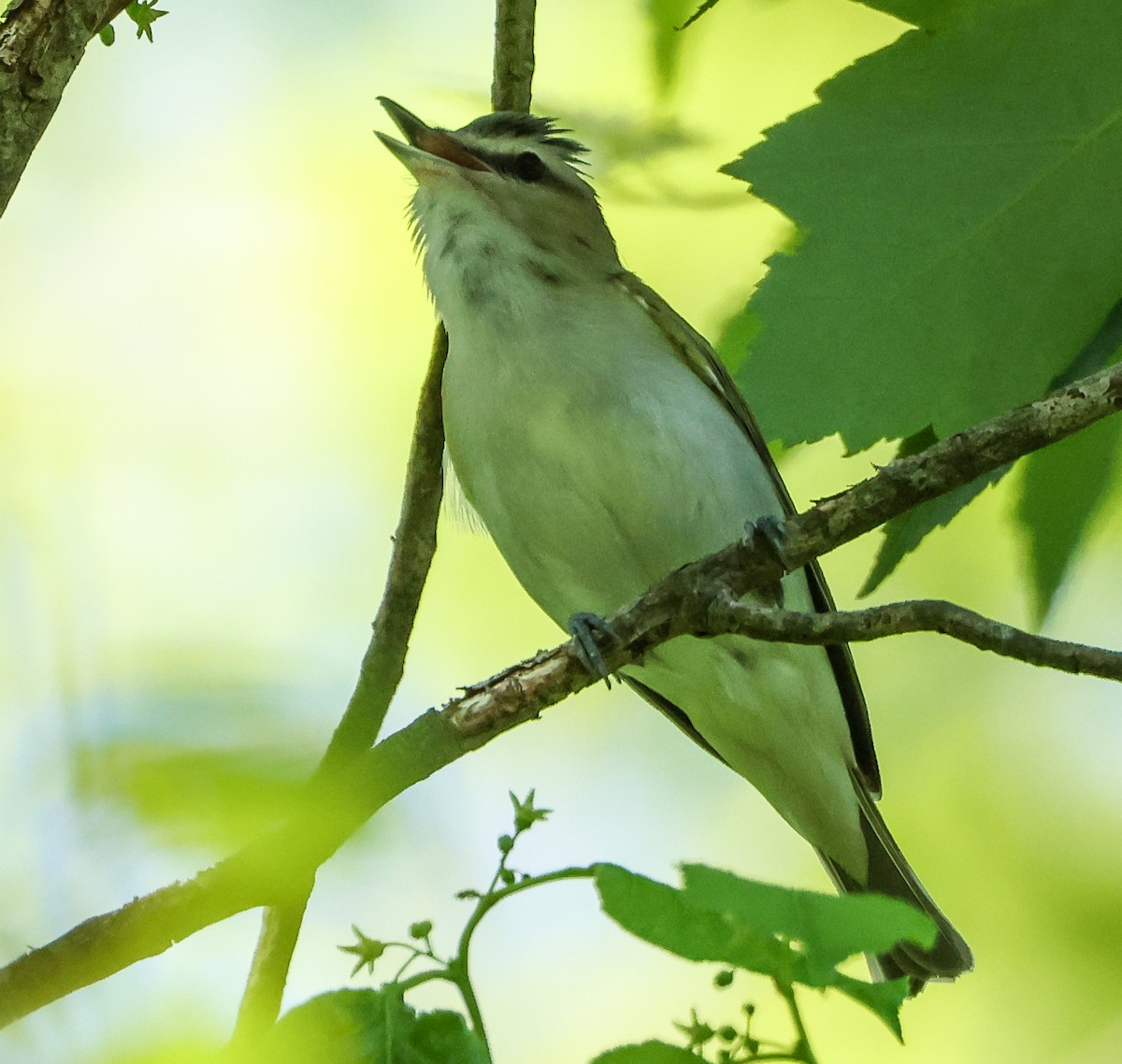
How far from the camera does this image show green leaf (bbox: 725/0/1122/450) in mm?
1966

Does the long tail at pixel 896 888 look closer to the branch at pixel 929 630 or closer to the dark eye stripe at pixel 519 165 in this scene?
the branch at pixel 929 630

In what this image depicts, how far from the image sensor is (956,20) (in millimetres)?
1935

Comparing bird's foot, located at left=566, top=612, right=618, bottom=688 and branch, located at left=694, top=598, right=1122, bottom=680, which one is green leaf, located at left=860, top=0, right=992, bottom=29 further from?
bird's foot, located at left=566, top=612, right=618, bottom=688

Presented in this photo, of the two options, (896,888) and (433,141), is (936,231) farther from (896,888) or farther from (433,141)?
(896,888)

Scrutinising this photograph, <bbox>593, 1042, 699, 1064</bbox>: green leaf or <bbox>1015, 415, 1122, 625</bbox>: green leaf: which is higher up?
<bbox>1015, 415, 1122, 625</bbox>: green leaf

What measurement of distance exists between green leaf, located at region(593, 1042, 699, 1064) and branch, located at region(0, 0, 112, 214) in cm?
136

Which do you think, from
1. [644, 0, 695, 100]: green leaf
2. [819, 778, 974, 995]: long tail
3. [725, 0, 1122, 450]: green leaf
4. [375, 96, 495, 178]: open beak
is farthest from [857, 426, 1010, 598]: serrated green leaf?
[375, 96, 495, 178]: open beak

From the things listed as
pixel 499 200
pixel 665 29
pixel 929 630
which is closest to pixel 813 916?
pixel 929 630

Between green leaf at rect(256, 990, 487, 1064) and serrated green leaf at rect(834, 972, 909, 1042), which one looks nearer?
serrated green leaf at rect(834, 972, 909, 1042)

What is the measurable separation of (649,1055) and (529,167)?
138 inches

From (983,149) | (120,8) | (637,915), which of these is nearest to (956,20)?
(983,149)

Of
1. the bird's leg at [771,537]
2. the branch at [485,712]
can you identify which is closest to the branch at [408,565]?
the branch at [485,712]

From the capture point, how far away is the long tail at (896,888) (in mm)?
3729

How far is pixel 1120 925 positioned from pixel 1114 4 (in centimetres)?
252
